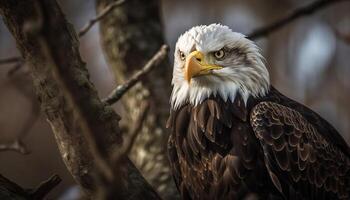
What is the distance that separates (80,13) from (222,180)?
238 inches

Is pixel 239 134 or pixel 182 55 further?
pixel 182 55

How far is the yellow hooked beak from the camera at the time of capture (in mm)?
4863

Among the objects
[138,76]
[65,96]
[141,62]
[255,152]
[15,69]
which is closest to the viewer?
[65,96]

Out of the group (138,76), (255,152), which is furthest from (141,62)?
(255,152)

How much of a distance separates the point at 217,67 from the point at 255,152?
659 mm

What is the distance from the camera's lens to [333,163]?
5.16 metres

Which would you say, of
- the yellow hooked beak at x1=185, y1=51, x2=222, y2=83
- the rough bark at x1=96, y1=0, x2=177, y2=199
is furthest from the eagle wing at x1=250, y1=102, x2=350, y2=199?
the rough bark at x1=96, y1=0, x2=177, y2=199

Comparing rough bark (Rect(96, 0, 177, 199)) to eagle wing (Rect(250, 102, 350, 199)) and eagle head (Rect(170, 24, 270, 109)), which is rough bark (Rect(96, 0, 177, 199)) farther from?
eagle wing (Rect(250, 102, 350, 199))

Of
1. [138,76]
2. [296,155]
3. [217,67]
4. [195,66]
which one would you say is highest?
[138,76]

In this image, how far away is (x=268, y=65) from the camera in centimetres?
1044

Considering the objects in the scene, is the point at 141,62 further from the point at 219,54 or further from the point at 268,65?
the point at 268,65

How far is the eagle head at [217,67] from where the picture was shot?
5.06 m

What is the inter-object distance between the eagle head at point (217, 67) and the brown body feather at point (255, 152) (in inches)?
2.8

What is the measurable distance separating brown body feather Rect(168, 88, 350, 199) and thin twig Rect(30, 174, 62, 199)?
132 cm
